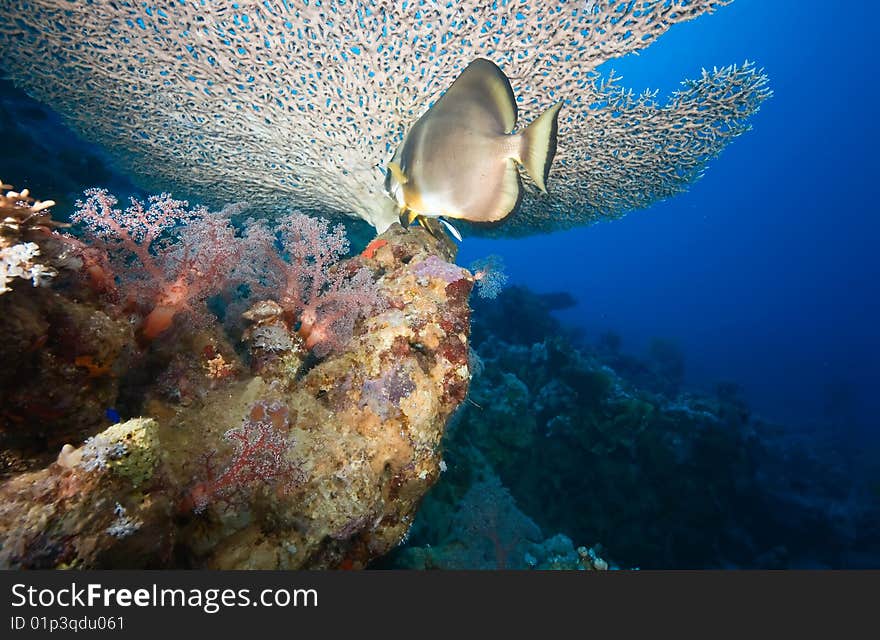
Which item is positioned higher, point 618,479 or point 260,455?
point 260,455

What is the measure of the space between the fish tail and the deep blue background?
118ft

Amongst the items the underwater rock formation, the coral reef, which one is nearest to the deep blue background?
the coral reef

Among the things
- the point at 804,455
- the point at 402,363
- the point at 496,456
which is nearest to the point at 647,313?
the point at 804,455

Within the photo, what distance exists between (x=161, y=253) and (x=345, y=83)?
2.70 meters

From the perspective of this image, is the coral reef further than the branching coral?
Yes

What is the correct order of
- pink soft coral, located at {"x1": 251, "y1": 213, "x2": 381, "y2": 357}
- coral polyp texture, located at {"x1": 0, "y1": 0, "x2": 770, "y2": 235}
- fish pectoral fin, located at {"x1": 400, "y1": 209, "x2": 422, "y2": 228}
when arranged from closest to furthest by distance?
fish pectoral fin, located at {"x1": 400, "y1": 209, "x2": 422, "y2": 228} → pink soft coral, located at {"x1": 251, "y1": 213, "x2": 381, "y2": 357} → coral polyp texture, located at {"x1": 0, "y1": 0, "x2": 770, "y2": 235}

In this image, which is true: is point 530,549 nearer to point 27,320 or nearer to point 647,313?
point 27,320

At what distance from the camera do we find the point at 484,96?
2086mm

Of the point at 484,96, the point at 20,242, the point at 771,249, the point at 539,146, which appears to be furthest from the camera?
the point at 771,249

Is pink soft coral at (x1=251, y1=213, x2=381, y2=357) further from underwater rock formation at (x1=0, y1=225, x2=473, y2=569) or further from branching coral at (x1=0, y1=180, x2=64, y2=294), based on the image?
branching coral at (x1=0, y1=180, x2=64, y2=294)

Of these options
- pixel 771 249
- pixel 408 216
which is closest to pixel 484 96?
pixel 408 216

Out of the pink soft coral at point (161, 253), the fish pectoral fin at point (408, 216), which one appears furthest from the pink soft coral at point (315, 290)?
the fish pectoral fin at point (408, 216)

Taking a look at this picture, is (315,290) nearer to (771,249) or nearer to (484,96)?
(484,96)

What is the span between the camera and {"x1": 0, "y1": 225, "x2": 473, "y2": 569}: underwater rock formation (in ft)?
4.33
